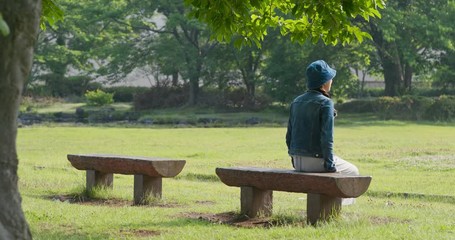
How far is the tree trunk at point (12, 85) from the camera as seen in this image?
Answer: 629cm

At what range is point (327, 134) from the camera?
34.9 ft

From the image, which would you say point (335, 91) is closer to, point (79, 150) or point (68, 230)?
point (79, 150)

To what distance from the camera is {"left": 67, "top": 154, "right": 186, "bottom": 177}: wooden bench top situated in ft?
42.4

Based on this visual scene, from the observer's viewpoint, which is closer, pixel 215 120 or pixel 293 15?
pixel 293 15

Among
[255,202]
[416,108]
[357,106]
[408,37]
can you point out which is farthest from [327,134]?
[408,37]

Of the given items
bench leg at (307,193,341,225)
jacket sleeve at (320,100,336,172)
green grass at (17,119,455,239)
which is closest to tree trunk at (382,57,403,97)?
green grass at (17,119,455,239)

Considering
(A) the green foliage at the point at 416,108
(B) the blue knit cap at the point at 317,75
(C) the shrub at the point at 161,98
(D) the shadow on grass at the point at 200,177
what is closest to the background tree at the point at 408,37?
(A) the green foliage at the point at 416,108

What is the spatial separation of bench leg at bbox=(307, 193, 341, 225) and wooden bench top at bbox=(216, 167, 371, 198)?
0.15 meters

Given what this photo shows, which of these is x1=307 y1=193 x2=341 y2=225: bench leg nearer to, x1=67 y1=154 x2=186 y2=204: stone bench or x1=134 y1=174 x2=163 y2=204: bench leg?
x1=67 y1=154 x2=186 y2=204: stone bench

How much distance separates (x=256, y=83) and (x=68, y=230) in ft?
151

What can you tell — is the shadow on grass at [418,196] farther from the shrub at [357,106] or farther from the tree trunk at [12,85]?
the shrub at [357,106]

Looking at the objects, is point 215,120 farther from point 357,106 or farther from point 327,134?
point 327,134

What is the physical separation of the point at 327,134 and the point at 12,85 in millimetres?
4954

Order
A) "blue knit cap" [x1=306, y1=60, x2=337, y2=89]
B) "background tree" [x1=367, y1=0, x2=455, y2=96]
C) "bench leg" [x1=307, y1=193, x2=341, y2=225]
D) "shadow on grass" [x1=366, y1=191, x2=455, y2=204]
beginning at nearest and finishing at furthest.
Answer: "bench leg" [x1=307, y1=193, x2=341, y2=225] → "blue knit cap" [x1=306, y1=60, x2=337, y2=89] → "shadow on grass" [x1=366, y1=191, x2=455, y2=204] → "background tree" [x1=367, y1=0, x2=455, y2=96]
